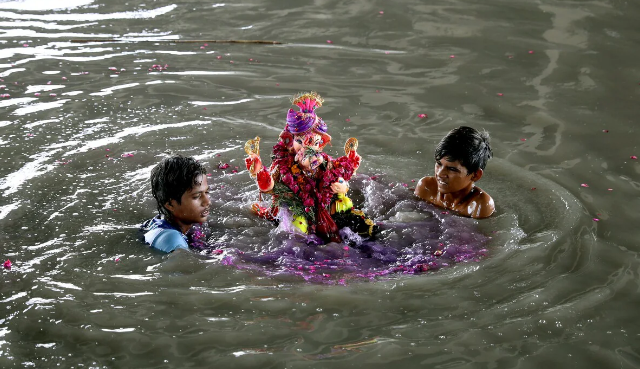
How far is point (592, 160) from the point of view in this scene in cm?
616

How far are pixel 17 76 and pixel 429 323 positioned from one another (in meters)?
6.13

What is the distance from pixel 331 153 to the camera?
6.41 m

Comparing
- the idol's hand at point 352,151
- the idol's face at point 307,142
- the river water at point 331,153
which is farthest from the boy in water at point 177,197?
the idol's hand at point 352,151

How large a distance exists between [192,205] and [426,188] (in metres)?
1.94

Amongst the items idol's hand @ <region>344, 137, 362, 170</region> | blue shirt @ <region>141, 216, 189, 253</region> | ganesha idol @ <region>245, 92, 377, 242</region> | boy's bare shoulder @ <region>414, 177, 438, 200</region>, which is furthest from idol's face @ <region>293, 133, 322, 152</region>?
boy's bare shoulder @ <region>414, 177, 438, 200</region>

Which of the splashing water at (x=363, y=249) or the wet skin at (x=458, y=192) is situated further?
the wet skin at (x=458, y=192)

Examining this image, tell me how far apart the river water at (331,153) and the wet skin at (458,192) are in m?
0.13

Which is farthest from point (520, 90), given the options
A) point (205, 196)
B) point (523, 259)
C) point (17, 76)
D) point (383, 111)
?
point (17, 76)

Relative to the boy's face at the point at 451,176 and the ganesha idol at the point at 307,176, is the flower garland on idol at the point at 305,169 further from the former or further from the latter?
the boy's face at the point at 451,176

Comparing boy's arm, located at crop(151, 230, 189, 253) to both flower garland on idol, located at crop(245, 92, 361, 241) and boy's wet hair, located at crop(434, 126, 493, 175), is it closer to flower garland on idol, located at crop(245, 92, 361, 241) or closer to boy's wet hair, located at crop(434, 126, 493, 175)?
flower garland on idol, located at crop(245, 92, 361, 241)

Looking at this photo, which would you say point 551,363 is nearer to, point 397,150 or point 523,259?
point 523,259

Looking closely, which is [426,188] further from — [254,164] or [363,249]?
[254,164]

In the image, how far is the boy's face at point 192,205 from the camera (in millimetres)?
4551

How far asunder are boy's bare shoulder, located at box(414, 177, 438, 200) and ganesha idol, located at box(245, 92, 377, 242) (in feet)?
2.45
